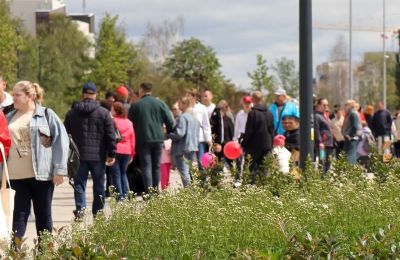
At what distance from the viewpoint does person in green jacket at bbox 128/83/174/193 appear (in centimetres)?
1834

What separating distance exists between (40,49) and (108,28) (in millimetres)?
23762

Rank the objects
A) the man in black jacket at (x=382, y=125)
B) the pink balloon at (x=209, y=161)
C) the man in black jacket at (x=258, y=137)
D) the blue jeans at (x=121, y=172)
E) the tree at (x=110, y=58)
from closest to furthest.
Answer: the pink balloon at (x=209, y=161), the blue jeans at (x=121, y=172), the man in black jacket at (x=258, y=137), the man in black jacket at (x=382, y=125), the tree at (x=110, y=58)

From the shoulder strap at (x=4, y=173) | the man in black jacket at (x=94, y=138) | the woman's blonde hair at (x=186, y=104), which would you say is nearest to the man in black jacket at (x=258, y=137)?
the woman's blonde hair at (x=186, y=104)

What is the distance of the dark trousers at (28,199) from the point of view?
11.0m

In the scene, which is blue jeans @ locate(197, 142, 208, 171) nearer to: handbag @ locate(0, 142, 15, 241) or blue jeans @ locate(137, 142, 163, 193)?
blue jeans @ locate(137, 142, 163, 193)

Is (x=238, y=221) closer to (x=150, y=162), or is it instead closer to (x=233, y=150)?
(x=150, y=162)

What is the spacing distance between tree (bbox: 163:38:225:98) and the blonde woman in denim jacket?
231ft

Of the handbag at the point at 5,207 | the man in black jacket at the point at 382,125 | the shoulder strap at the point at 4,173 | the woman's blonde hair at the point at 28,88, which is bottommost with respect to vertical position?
the man in black jacket at the point at 382,125

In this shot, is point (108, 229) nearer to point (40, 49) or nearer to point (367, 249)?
point (367, 249)

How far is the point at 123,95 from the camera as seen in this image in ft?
63.9

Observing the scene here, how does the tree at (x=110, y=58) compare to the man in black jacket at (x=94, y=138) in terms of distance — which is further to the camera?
the tree at (x=110, y=58)

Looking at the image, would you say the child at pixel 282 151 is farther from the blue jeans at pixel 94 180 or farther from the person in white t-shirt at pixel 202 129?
the person in white t-shirt at pixel 202 129

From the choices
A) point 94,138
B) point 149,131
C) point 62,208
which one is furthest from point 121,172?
point 94,138

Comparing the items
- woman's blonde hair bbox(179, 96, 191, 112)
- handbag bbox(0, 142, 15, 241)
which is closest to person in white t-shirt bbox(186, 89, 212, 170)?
woman's blonde hair bbox(179, 96, 191, 112)
